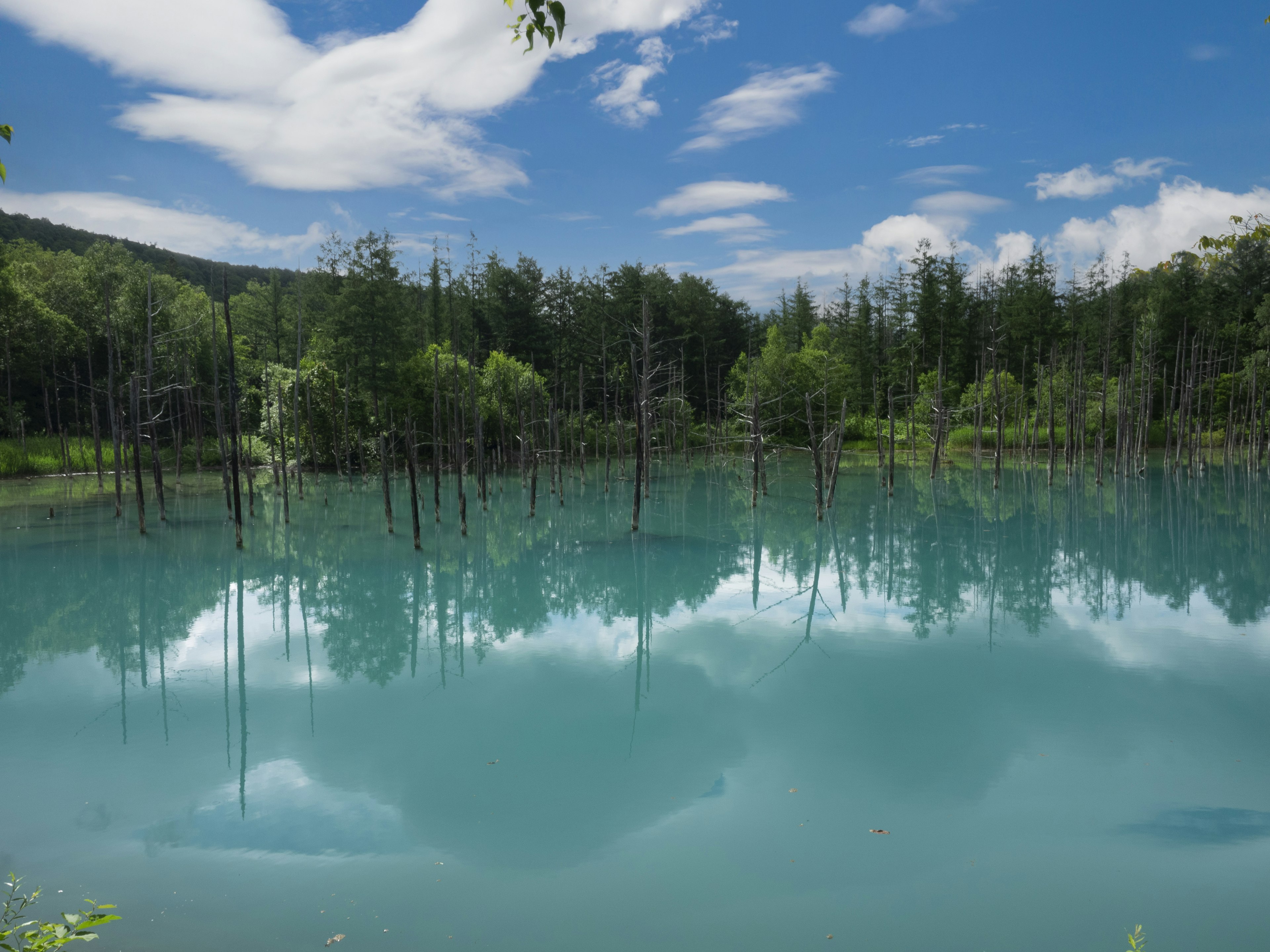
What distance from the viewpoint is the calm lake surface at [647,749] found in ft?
19.8

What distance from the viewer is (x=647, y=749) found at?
354 inches

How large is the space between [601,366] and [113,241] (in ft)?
234

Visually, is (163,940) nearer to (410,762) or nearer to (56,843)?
(56,843)

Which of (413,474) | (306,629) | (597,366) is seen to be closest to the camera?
(306,629)

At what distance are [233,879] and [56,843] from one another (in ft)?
6.41

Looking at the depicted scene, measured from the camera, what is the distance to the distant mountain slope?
67.9 m

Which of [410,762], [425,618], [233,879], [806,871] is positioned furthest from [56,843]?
[425,618]

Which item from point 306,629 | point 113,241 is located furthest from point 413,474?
point 113,241

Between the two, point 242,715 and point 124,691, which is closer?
point 242,715

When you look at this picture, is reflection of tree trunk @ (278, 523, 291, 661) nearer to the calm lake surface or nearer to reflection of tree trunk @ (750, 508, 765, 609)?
the calm lake surface

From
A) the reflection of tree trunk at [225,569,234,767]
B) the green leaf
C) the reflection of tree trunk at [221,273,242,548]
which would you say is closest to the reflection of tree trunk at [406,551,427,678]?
the reflection of tree trunk at [225,569,234,767]

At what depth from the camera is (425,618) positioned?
14969mm

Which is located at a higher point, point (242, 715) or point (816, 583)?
point (816, 583)

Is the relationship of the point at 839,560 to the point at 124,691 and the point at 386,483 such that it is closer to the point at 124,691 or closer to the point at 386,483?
the point at 386,483
